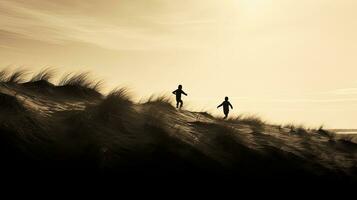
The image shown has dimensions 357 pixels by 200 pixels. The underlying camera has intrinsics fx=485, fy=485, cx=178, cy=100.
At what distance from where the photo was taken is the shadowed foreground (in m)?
8.12

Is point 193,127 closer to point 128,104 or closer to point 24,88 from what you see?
point 128,104

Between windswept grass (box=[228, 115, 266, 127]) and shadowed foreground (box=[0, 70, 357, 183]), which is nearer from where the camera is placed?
shadowed foreground (box=[0, 70, 357, 183])

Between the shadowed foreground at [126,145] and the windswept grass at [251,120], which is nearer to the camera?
the shadowed foreground at [126,145]

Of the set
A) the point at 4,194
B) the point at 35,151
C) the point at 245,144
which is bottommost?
the point at 4,194

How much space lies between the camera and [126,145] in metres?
9.30

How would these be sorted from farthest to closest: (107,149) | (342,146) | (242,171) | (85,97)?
(342,146), (85,97), (242,171), (107,149)

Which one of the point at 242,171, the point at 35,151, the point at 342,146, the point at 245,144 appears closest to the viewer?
the point at 35,151

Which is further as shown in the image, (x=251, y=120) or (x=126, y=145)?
(x=251, y=120)

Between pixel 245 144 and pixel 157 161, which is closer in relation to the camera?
pixel 157 161

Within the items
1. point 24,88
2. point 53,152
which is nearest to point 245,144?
point 53,152

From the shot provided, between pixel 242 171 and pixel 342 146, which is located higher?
pixel 342 146

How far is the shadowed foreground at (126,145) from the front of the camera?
26.7 feet

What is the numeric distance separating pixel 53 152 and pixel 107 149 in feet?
3.41

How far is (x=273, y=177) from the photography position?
1051 cm
